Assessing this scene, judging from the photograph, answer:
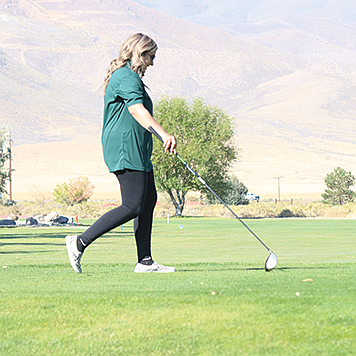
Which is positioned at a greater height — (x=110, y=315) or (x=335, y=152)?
(x=335, y=152)

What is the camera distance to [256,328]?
13.0 ft

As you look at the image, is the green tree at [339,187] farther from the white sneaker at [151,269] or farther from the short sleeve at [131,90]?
the short sleeve at [131,90]

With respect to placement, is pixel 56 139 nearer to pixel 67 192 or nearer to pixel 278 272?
pixel 67 192

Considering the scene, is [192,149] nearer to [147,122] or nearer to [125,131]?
[125,131]

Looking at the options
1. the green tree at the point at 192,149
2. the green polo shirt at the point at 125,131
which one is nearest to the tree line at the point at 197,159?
the green tree at the point at 192,149

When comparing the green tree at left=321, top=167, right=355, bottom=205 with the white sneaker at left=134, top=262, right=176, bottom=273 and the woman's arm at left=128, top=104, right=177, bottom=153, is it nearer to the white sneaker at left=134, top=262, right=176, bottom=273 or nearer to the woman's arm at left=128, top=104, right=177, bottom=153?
the white sneaker at left=134, top=262, right=176, bottom=273

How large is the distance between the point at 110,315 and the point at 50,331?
1.38ft

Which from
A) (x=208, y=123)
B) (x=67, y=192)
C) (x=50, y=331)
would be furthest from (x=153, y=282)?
(x=67, y=192)

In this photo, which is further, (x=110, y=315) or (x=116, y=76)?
(x=116, y=76)

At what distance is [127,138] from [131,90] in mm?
473

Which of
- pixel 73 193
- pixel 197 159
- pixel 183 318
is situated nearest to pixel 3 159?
pixel 197 159

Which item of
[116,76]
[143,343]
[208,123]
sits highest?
[208,123]

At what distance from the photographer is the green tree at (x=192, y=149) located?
49.1 metres

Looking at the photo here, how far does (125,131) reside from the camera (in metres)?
6.43
